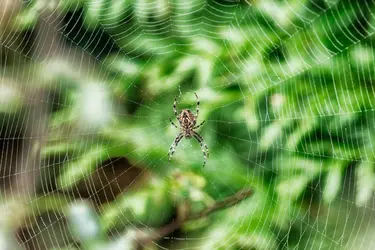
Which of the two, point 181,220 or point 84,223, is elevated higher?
point 181,220

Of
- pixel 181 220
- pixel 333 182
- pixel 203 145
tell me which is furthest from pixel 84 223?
pixel 333 182

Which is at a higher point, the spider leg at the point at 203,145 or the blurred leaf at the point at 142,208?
the spider leg at the point at 203,145

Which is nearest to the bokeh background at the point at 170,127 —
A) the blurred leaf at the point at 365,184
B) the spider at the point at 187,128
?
the blurred leaf at the point at 365,184

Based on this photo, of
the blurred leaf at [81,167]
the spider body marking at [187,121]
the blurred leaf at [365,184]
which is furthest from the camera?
the spider body marking at [187,121]

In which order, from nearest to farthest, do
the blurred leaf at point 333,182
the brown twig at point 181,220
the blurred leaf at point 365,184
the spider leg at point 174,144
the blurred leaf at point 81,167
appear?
the blurred leaf at point 365,184 < the blurred leaf at point 333,182 < the brown twig at point 181,220 < the blurred leaf at point 81,167 < the spider leg at point 174,144

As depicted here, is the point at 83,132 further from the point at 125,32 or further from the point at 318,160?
the point at 318,160

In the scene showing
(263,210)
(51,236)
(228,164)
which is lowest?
(51,236)

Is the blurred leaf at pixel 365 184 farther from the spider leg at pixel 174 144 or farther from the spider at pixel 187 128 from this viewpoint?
the spider leg at pixel 174 144

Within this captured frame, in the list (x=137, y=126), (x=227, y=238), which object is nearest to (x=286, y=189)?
(x=227, y=238)

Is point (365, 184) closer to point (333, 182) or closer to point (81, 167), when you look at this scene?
point (333, 182)
